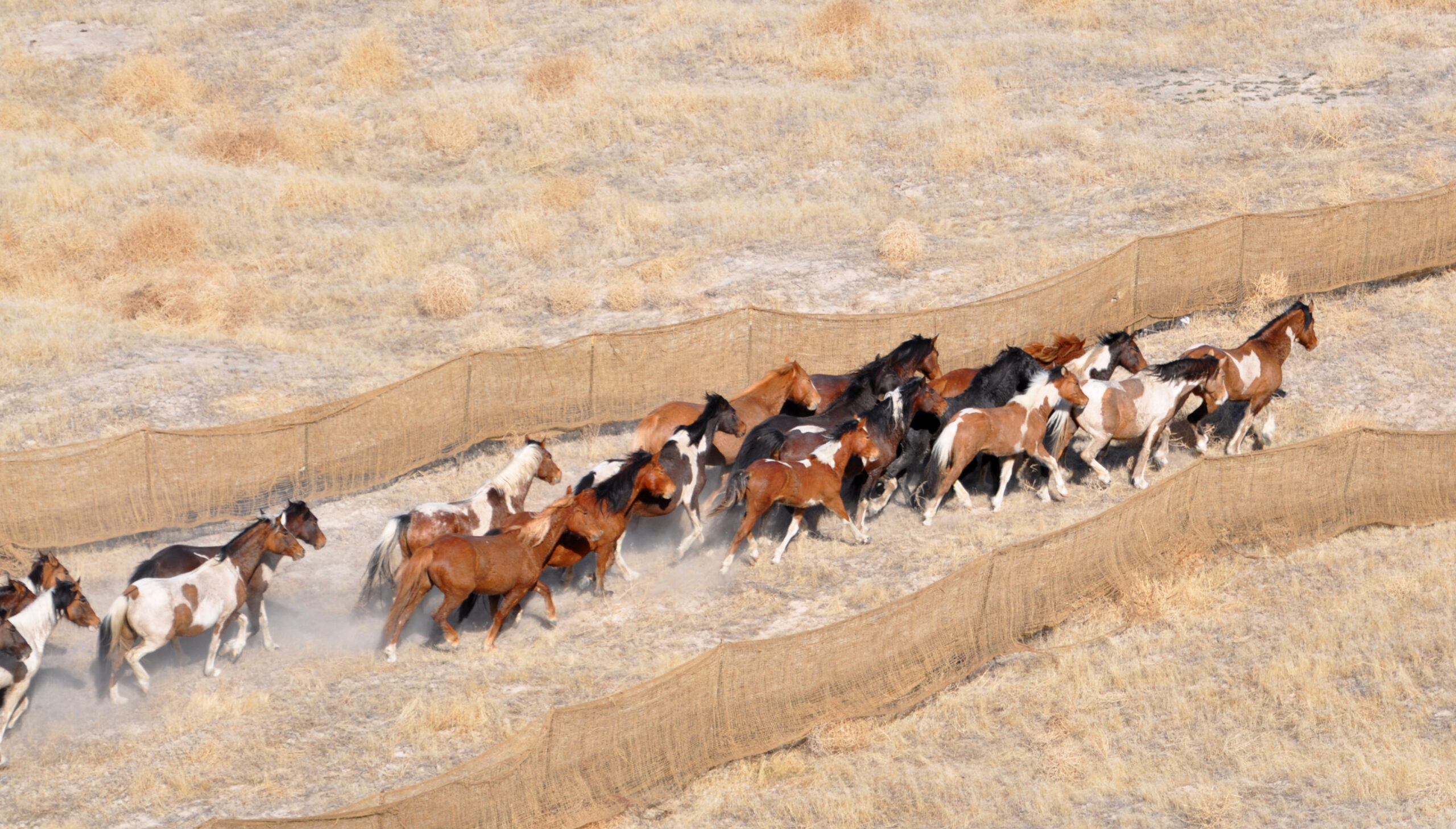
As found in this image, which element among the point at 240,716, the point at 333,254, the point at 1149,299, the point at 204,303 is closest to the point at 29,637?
the point at 240,716

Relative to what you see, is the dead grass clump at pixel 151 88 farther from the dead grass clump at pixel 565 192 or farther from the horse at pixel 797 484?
the horse at pixel 797 484

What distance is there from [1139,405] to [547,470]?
23.9ft

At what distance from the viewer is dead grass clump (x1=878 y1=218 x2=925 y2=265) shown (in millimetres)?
23469

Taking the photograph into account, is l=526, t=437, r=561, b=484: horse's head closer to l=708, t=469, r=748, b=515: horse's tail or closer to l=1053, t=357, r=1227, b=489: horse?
l=708, t=469, r=748, b=515: horse's tail

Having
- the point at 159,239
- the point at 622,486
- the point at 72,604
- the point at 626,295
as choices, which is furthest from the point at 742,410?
the point at 159,239

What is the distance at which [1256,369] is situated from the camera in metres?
17.4

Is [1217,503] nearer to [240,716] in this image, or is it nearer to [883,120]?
[240,716]

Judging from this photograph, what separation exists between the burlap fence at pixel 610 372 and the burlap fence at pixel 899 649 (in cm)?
537

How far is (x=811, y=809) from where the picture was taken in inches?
456

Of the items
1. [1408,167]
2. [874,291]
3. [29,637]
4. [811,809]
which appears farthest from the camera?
[1408,167]

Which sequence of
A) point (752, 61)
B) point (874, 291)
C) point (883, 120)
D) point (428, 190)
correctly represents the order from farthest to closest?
point (752, 61) → point (883, 120) → point (428, 190) → point (874, 291)

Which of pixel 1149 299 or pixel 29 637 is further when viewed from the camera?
pixel 1149 299

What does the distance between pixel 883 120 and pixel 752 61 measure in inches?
194

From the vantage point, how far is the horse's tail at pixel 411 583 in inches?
527
